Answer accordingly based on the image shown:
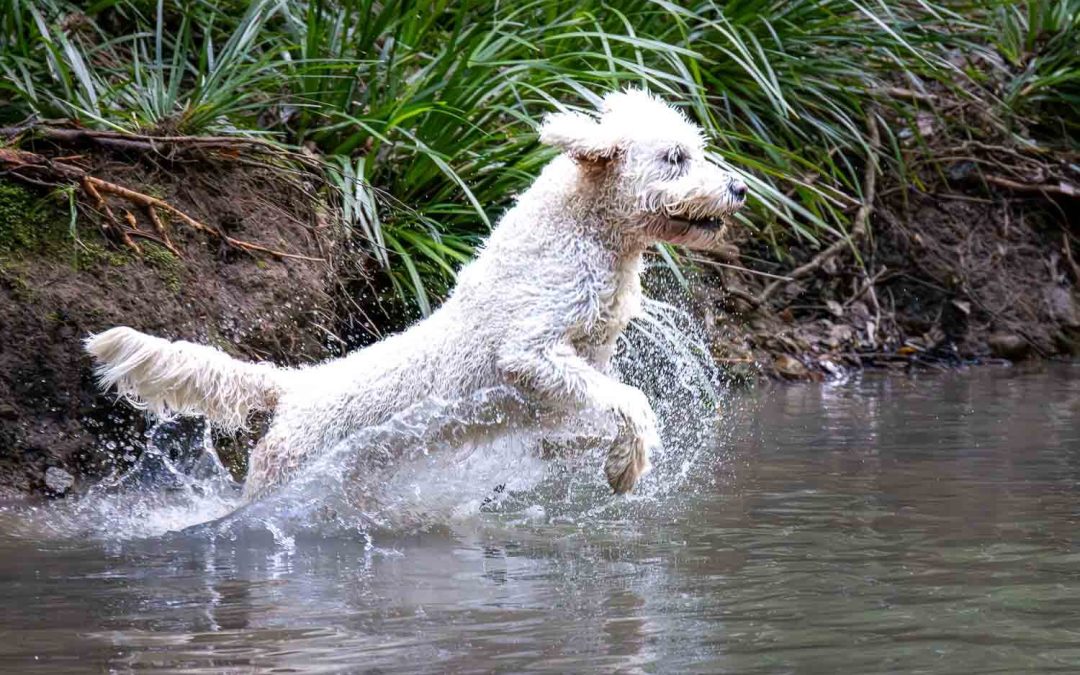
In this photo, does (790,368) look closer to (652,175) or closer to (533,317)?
(652,175)

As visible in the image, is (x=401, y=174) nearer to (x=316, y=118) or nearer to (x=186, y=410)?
(x=316, y=118)

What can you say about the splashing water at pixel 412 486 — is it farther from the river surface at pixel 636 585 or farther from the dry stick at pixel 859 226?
the dry stick at pixel 859 226

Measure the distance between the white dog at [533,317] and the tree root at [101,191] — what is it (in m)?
1.39

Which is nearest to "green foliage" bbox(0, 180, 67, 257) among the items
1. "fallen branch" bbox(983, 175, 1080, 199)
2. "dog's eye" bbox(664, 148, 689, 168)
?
"dog's eye" bbox(664, 148, 689, 168)

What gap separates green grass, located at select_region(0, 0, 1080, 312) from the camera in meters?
6.74

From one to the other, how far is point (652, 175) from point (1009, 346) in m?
5.31

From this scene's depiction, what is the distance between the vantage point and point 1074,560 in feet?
13.2

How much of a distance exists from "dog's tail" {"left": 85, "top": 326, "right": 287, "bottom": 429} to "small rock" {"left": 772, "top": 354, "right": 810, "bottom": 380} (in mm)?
4279

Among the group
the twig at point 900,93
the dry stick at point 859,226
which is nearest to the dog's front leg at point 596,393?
the dry stick at point 859,226

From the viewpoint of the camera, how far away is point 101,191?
6086 millimetres

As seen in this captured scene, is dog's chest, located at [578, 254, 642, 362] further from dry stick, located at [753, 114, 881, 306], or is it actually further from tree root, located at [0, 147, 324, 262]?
dry stick, located at [753, 114, 881, 306]

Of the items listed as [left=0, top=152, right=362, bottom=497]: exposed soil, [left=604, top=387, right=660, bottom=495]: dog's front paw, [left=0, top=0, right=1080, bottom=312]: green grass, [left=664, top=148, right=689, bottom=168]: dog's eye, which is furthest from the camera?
[left=0, top=0, right=1080, bottom=312]: green grass

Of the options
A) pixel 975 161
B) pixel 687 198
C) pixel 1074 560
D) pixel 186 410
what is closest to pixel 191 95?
pixel 186 410

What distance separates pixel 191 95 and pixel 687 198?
2901 mm
